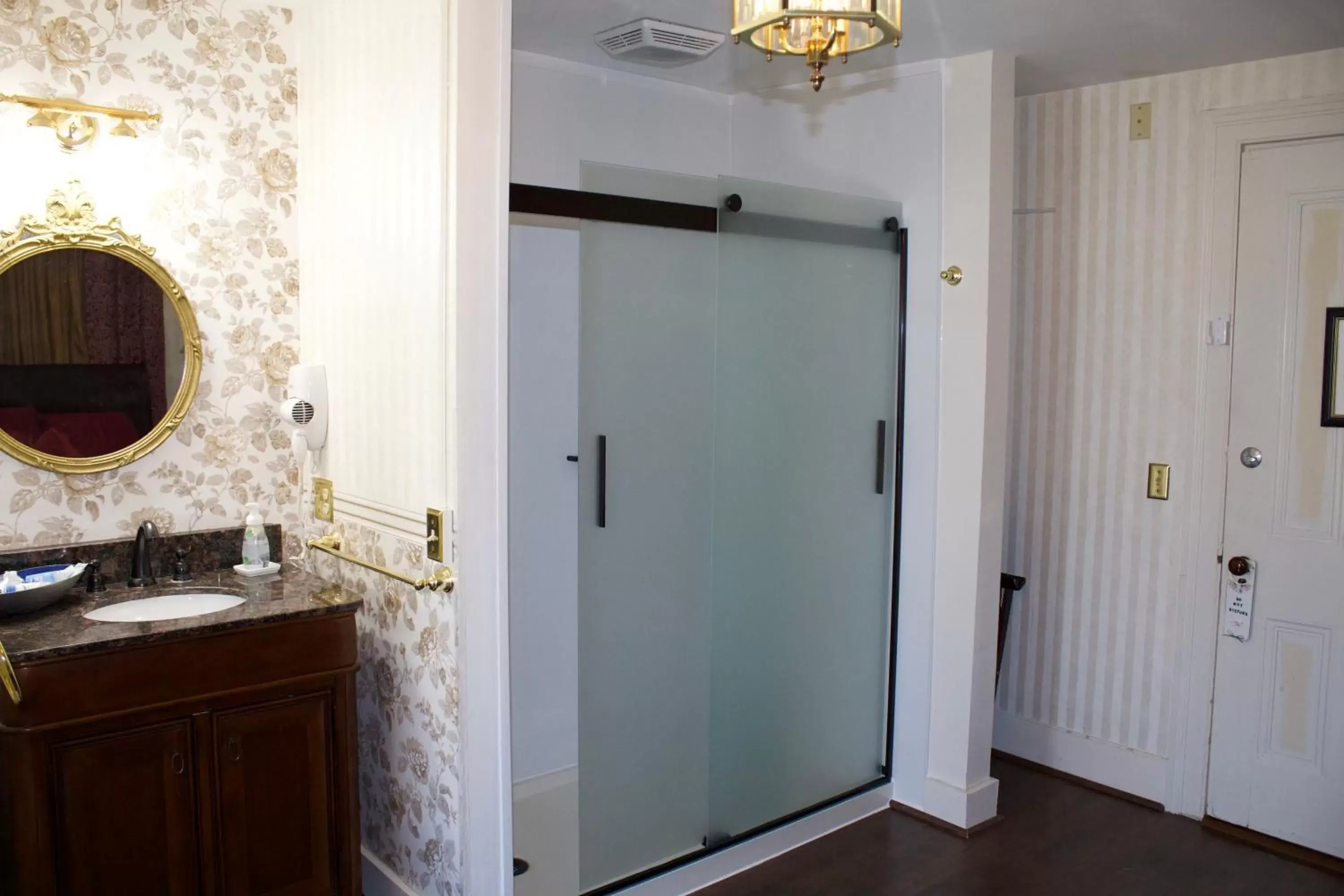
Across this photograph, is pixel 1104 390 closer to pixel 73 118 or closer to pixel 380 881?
pixel 380 881

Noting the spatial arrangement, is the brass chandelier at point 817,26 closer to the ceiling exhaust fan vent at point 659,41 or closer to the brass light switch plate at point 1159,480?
the ceiling exhaust fan vent at point 659,41

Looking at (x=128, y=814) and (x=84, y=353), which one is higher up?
(x=84, y=353)

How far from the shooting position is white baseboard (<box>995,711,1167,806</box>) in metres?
3.42

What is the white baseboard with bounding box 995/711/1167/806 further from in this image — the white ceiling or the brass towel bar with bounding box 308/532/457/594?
the brass towel bar with bounding box 308/532/457/594

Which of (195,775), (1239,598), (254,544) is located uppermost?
(254,544)

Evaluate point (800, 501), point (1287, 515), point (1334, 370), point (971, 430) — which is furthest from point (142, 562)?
point (1334, 370)

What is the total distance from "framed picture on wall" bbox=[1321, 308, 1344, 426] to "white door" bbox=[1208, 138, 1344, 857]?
0.06ft

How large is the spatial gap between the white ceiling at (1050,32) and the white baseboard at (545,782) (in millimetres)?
2460

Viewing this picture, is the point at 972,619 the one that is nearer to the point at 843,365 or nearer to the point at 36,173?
the point at 843,365

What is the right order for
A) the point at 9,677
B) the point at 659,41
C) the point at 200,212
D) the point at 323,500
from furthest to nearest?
the point at 659,41, the point at 323,500, the point at 200,212, the point at 9,677

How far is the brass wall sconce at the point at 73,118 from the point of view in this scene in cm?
243

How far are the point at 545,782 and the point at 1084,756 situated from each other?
197 cm

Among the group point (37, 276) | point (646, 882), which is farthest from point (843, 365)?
point (37, 276)

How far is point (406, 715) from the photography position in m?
2.54
